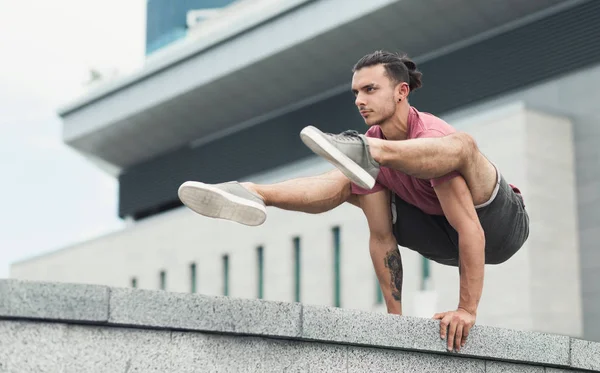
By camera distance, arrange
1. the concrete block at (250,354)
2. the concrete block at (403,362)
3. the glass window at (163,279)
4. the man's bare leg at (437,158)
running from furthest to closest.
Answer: the glass window at (163,279) → the man's bare leg at (437,158) → the concrete block at (403,362) → the concrete block at (250,354)

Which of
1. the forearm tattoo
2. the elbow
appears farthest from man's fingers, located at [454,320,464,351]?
the forearm tattoo

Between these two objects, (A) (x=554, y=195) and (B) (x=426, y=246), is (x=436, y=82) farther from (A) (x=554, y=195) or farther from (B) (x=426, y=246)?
(B) (x=426, y=246)

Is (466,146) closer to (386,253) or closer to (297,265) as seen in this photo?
(386,253)

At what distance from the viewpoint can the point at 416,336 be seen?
6.47m

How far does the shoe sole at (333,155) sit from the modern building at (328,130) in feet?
68.7

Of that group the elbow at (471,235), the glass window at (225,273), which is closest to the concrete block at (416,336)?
the elbow at (471,235)

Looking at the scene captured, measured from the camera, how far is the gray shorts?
7.41 meters

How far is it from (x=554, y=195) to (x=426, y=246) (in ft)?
73.8

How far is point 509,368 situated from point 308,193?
64.5 inches

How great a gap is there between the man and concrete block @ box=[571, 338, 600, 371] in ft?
2.60

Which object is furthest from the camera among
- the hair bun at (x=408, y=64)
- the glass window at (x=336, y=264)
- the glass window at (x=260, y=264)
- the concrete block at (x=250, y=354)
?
the glass window at (x=260, y=264)

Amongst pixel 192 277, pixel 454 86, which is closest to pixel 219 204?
pixel 454 86

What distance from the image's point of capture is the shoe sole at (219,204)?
635 cm

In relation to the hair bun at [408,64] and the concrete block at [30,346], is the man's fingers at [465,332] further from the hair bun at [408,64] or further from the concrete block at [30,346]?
the concrete block at [30,346]
